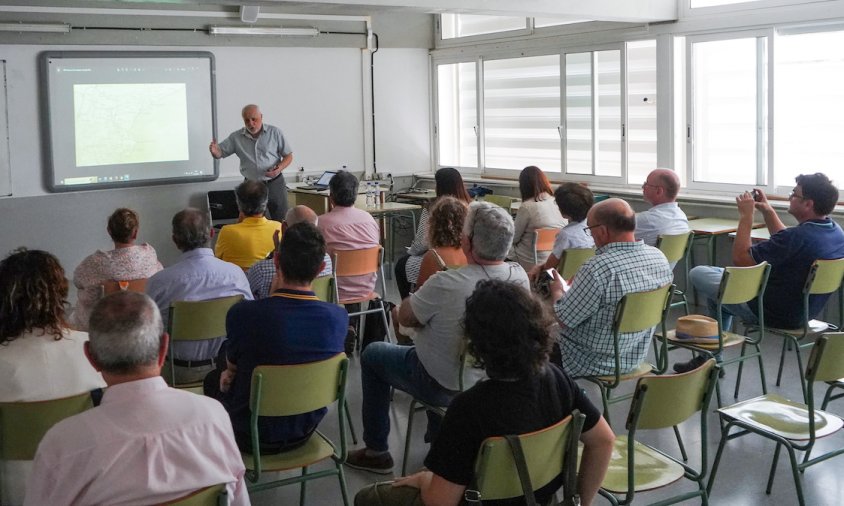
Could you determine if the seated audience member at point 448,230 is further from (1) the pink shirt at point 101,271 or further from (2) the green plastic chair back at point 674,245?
(2) the green plastic chair back at point 674,245

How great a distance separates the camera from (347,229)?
5.50 meters

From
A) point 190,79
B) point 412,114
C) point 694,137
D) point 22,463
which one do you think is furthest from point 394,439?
point 412,114

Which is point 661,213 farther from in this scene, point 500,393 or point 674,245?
point 500,393

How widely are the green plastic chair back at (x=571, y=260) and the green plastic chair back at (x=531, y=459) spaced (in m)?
2.72

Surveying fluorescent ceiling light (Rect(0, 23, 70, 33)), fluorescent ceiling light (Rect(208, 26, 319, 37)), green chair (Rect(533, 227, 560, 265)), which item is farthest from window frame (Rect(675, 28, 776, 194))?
fluorescent ceiling light (Rect(0, 23, 70, 33))

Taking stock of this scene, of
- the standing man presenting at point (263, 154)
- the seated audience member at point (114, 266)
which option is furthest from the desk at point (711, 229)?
the seated audience member at point (114, 266)

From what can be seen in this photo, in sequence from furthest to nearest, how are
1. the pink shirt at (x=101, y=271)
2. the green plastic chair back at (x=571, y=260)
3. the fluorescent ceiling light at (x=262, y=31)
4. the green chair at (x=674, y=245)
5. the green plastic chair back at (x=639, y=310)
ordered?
1. the fluorescent ceiling light at (x=262, y=31)
2. the green chair at (x=674, y=245)
3. the green plastic chair back at (x=571, y=260)
4. the pink shirt at (x=101, y=271)
5. the green plastic chair back at (x=639, y=310)

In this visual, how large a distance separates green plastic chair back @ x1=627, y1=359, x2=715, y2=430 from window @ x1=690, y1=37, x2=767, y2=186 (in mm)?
4770

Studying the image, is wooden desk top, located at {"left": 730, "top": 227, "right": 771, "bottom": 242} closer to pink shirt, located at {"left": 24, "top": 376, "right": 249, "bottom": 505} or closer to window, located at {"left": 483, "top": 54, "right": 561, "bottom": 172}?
window, located at {"left": 483, "top": 54, "right": 561, "bottom": 172}

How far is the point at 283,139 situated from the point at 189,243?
4.43 meters

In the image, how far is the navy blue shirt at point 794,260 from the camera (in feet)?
15.5

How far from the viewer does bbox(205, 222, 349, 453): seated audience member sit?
3.07 metres

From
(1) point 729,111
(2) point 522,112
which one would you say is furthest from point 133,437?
(2) point 522,112

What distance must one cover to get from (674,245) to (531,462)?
370 centimetres
